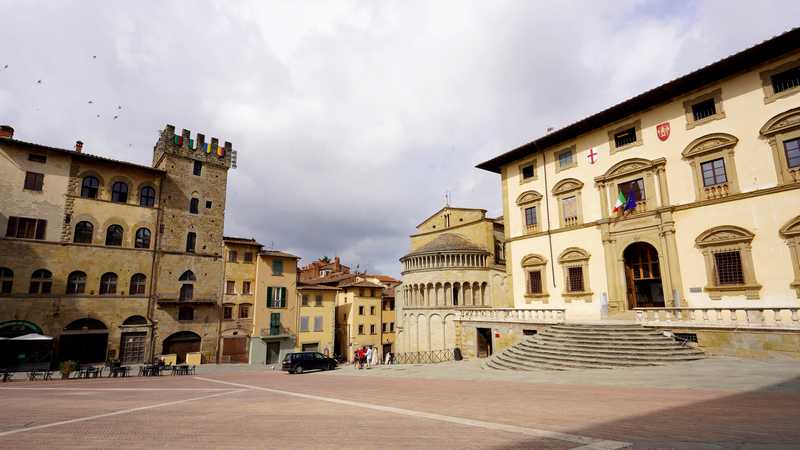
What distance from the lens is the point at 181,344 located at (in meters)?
33.9

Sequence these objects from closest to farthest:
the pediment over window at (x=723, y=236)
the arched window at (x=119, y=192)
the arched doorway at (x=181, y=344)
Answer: the pediment over window at (x=723, y=236) → the arched window at (x=119, y=192) → the arched doorway at (x=181, y=344)

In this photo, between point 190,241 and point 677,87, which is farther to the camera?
point 190,241

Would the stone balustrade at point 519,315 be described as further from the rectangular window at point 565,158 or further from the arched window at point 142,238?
the arched window at point 142,238

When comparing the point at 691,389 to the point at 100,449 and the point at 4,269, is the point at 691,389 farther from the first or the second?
the point at 4,269

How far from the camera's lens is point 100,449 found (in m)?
6.01

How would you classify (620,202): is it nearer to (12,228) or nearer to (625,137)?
(625,137)

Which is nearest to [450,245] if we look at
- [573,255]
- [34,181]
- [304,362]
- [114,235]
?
[573,255]

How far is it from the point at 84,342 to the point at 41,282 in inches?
217

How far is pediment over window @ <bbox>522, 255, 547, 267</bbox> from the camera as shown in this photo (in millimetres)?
27347

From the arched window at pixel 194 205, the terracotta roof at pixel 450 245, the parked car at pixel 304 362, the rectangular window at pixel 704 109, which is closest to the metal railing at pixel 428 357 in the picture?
the terracotta roof at pixel 450 245

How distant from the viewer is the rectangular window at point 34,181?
2936cm

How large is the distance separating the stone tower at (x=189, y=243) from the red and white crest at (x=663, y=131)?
1456 inches

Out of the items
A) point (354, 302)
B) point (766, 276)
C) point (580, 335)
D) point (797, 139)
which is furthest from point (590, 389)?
point (354, 302)

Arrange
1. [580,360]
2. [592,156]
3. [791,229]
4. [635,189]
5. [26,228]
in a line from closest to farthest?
1. [580,360]
2. [791,229]
3. [635,189]
4. [592,156]
5. [26,228]
